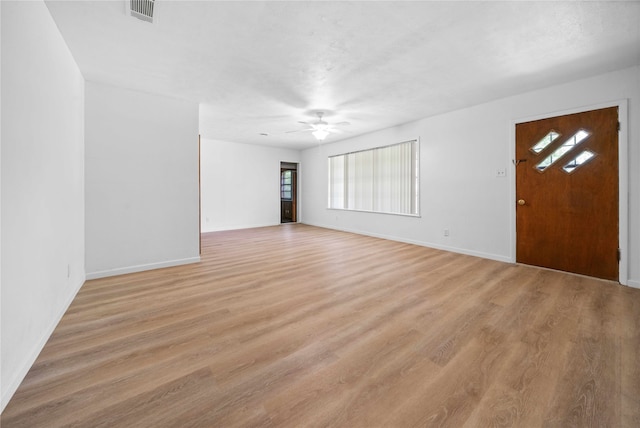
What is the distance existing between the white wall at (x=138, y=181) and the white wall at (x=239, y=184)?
3298 mm

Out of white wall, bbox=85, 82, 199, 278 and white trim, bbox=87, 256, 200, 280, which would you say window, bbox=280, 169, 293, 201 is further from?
white trim, bbox=87, 256, 200, 280

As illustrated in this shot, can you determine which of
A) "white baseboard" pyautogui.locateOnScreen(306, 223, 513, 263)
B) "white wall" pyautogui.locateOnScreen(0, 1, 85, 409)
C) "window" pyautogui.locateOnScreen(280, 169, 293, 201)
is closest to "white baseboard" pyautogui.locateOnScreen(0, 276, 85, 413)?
"white wall" pyautogui.locateOnScreen(0, 1, 85, 409)

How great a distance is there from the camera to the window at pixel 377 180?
5.58 m

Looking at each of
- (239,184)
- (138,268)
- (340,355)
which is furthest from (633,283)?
(239,184)

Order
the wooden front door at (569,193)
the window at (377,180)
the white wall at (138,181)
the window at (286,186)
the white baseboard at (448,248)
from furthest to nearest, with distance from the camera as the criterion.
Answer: the window at (286,186), the window at (377,180), the white baseboard at (448,248), the white wall at (138,181), the wooden front door at (569,193)

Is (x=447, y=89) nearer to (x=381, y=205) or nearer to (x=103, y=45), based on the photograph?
(x=381, y=205)

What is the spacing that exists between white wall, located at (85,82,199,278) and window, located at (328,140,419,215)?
4081 millimetres

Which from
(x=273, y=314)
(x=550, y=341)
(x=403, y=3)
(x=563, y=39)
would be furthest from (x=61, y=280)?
(x=563, y=39)

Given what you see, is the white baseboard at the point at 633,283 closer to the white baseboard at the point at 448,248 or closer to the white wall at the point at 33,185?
the white baseboard at the point at 448,248

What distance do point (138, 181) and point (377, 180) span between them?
4858 mm

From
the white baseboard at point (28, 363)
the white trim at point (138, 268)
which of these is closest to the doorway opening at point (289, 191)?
the white trim at point (138, 268)

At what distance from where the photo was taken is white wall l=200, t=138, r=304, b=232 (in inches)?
285

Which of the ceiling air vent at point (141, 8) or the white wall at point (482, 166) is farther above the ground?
the ceiling air vent at point (141, 8)

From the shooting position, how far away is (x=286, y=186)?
9.57 metres
